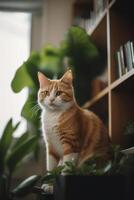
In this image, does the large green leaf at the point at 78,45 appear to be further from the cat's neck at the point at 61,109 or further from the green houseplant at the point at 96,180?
the green houseplant at the point at 96,180

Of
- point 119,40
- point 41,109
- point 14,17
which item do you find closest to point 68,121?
point 41,109

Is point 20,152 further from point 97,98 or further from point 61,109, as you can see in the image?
point 97,98

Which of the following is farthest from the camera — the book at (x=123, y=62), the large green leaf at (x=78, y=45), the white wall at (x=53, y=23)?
the white wall at (x=53, y=23)

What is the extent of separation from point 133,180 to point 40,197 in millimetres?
372

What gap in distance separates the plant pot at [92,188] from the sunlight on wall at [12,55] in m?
0.78

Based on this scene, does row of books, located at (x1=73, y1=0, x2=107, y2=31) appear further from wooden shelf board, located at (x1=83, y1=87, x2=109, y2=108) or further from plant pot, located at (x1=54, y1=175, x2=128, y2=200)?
plant pot, located at (x1=54, y1=175, x2=128, y2=200)

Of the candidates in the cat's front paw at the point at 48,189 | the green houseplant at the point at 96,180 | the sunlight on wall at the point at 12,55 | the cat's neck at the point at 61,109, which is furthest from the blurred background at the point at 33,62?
the green houseplant at the point at 96,180

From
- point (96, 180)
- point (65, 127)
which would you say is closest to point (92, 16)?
point (65, 127)

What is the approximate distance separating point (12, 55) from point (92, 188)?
42.3 inches

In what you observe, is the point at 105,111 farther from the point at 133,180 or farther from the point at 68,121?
the point at 133,180

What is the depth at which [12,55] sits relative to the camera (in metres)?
2.08

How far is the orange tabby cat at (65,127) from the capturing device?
144cm

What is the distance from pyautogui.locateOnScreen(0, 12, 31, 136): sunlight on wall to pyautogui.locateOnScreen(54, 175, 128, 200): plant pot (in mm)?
784

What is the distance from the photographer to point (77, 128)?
4.86 ft
